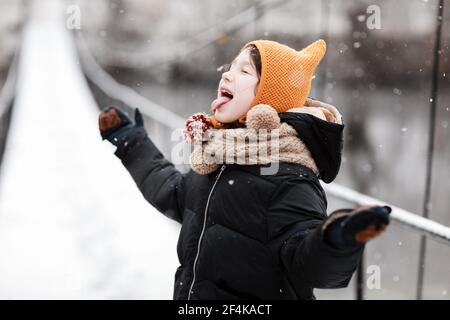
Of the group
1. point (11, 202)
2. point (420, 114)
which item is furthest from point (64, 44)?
point (420, 114)

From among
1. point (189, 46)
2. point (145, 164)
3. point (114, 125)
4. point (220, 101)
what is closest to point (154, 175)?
point (145, 164)

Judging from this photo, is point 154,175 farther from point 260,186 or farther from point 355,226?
point 355,226

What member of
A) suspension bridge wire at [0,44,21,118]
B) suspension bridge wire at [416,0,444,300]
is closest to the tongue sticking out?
suspension bridge wire at [416,0,444,300]

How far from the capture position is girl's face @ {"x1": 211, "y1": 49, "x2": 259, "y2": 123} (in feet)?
6.40

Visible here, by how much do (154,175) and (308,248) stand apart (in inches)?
32.6

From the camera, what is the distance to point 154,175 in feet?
7.61

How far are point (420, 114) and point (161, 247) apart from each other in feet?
6.29

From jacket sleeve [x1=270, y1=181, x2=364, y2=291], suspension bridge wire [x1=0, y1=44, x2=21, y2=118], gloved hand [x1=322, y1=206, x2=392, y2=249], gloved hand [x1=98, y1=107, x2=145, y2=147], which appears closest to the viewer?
gloved hand [x1=322, y1=206, x2=392, y2=249]

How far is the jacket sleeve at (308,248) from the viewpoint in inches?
63.0

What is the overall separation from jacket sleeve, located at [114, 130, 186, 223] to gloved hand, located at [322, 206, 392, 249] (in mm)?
726

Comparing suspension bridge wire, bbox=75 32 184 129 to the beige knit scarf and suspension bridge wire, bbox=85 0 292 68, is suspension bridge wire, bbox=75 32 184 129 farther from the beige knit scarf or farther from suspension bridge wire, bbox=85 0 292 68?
the beige knit scarf

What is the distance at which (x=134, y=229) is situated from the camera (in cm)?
507

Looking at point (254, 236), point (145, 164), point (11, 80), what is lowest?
point (11, 80)

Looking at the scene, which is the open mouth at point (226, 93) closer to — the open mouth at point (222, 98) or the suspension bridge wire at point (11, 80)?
the open mouth at point (222, 98)
